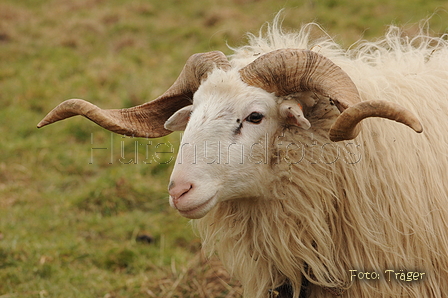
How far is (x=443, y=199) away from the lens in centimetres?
294

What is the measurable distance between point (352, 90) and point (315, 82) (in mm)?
209

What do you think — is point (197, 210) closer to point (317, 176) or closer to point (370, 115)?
point (317, 176)

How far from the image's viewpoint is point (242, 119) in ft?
9.28

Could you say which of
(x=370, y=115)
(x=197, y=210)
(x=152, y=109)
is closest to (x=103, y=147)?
(x=152, y=109)

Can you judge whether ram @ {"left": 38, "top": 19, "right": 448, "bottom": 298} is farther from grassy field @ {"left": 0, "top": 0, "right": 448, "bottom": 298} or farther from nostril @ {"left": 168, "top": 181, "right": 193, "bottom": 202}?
grassy field @ {"left": 0, "top": 0, "right": 448, "bottom": 298}

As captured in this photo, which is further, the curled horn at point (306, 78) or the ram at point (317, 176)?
the ram at point (317, 176)

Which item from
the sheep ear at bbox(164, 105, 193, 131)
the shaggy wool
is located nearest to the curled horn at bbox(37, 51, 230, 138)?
the sheep ear at bbox(164, 105, 193, 131)

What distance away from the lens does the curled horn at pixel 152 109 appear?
3146 millimetres

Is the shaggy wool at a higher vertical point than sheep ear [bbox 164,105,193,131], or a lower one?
lower

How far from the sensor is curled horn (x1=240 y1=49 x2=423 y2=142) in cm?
256

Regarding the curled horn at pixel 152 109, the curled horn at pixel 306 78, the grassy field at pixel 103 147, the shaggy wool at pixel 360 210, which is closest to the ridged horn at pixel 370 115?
the curled horn at pixel 306 78

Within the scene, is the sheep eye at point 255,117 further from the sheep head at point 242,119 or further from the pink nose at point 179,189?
the pink nose at point 179,189

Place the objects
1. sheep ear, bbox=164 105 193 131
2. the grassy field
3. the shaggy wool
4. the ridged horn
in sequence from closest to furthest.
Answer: the ridged horn < the shaggy wool < sheep ear, bbox=164 105 193 131 < the grassy field

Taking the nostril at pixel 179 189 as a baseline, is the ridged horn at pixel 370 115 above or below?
above
